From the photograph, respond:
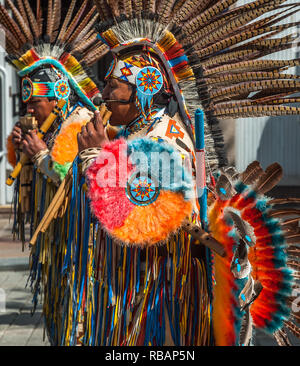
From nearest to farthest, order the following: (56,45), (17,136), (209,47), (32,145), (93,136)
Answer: (93,136) → (209,47) → (32,145) → (17,136) → (56,45)

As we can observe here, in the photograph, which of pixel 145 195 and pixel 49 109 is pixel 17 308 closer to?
pixel 49 109

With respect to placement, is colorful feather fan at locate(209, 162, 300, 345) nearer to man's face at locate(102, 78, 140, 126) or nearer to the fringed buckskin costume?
the fringed buckskin costume

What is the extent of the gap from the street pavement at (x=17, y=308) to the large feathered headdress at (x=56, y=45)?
4.71ft

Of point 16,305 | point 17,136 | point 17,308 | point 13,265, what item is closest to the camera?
point 17,136

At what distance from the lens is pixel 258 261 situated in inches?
95.1

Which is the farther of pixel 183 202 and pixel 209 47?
pixel 209 47

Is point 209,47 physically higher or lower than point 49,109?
higher

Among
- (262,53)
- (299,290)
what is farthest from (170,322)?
(262,53)

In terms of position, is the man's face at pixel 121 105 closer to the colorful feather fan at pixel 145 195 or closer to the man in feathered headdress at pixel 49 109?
the colorful feather fan at pixel 145 195

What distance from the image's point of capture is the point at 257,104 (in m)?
2.79

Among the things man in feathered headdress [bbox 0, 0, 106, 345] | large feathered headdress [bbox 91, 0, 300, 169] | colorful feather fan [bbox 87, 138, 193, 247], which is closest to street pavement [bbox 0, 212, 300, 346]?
man in feathered headdress [bbox 0, 0, 106, 345]

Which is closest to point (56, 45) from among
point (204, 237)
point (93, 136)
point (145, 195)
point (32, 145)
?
point (32, 145)

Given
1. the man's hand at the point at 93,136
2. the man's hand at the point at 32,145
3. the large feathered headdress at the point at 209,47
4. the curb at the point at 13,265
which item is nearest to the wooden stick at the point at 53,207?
the man's hand at the point at 93,136

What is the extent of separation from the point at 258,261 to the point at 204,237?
244mm
